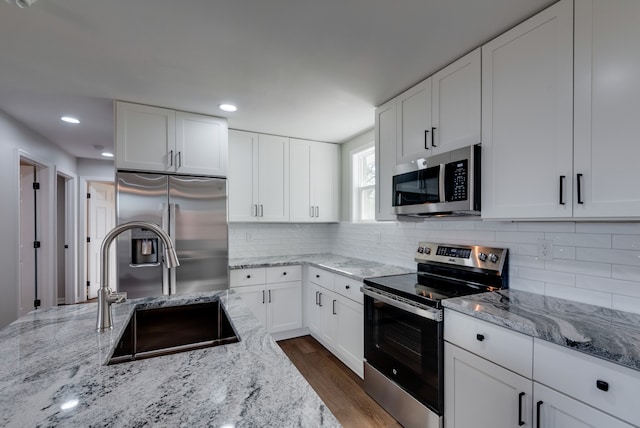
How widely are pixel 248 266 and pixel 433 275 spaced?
179 cm

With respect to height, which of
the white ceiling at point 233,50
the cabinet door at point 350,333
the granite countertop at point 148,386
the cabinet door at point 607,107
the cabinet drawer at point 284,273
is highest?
the white ceiling at point 233,50

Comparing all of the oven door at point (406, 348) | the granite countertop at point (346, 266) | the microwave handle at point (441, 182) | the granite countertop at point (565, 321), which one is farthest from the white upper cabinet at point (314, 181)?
the granite countertop at point (565, 321)

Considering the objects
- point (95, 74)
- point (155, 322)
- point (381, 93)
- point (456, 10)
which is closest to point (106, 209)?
point (95, 74)

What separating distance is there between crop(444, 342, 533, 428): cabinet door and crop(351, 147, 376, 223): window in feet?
6.58

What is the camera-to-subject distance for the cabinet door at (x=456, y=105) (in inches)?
72.2

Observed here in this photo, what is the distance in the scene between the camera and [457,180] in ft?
6.20

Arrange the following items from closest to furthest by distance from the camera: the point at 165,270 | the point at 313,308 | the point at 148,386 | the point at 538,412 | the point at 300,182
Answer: the point at 148,386, the point at 538,412, the point at 165,270, the point at 313,308, the point at 300,182

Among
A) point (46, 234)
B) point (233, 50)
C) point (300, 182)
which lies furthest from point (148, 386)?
point (46, 234)

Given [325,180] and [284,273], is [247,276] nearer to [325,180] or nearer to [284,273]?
[284,273]

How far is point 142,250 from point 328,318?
1.81m

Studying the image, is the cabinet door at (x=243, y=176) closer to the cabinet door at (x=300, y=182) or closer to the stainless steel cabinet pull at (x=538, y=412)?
the cabinet door at (x=300, y=182)

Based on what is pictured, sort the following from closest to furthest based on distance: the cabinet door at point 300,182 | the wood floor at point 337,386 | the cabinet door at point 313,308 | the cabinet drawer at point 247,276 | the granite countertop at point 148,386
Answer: the granite countertop at point 148,386
the wood floor at point 337,386
the cabinet drawer at point 247,276
the cabinet door at point 313,308
the cabinet door at point 300,182

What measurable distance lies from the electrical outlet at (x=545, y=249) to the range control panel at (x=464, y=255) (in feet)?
0.61

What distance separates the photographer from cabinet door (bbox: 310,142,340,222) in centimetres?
380
